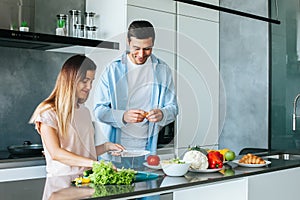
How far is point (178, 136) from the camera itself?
4188 mm

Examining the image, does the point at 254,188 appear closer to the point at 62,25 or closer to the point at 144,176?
the point at 144,176

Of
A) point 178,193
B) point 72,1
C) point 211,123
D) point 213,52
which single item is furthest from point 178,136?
point 178,193

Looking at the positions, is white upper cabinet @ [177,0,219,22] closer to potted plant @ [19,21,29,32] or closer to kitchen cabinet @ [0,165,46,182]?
potted plant @ [19,21,29,32]

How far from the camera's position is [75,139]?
2.58 meters

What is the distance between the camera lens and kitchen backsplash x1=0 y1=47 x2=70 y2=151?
357 cm

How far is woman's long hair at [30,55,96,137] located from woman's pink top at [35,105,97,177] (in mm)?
40

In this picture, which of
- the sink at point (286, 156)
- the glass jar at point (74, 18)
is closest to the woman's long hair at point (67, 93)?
the glass jar at point (74, 18)

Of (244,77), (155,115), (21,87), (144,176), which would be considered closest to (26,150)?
(21,87)

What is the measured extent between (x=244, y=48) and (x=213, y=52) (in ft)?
0.99

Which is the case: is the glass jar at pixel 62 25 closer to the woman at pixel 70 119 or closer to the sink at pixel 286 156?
the woman at pixel 70 119

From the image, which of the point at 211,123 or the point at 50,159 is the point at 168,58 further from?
the point at 50,159

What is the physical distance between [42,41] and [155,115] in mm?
996

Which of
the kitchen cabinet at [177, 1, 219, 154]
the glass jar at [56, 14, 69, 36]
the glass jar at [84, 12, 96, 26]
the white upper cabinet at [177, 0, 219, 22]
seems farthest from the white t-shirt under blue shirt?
the white upper cabinet at [177, 0, 219, 22]

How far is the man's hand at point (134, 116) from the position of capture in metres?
2.76
